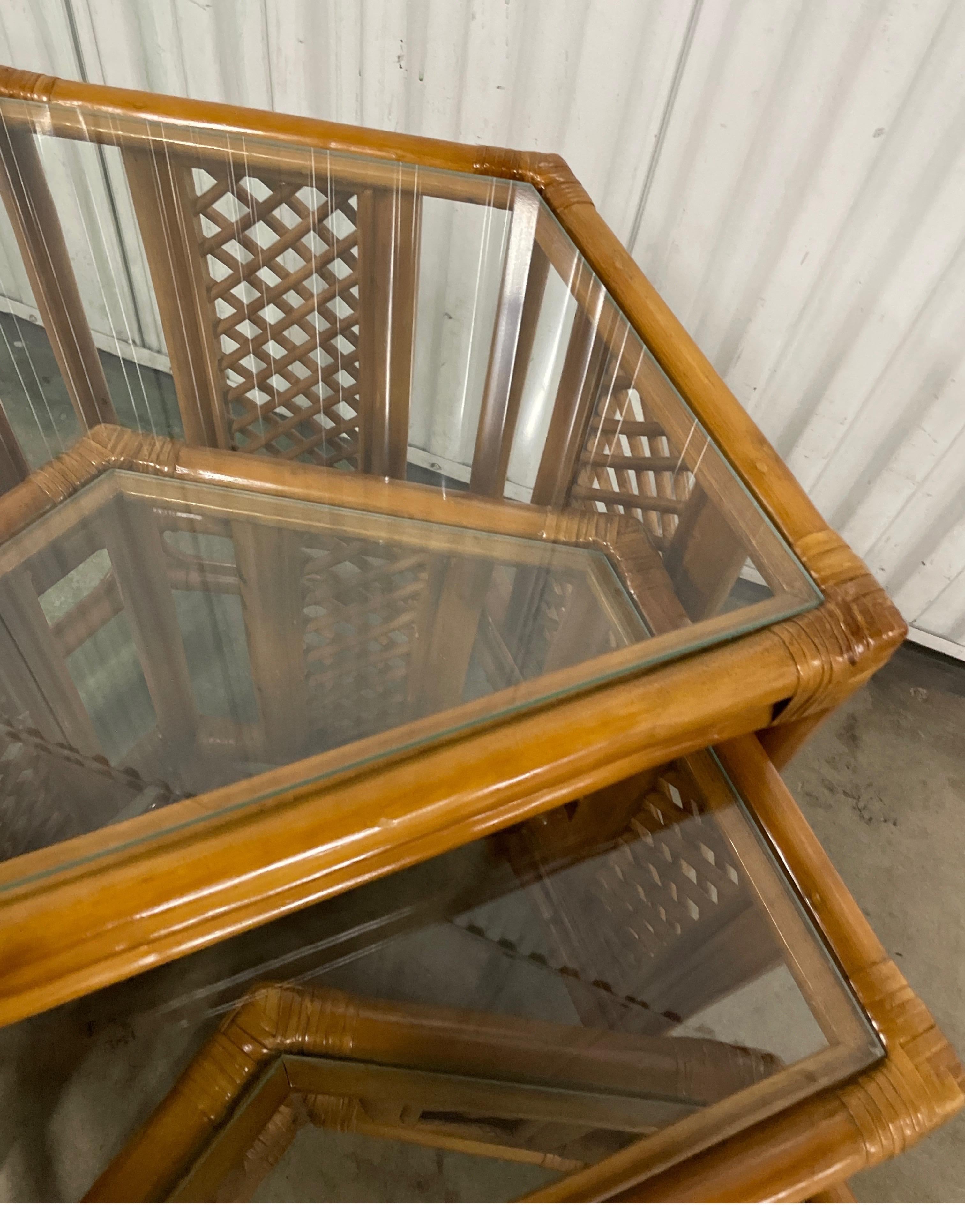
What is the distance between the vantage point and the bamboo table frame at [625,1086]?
0.45 metres

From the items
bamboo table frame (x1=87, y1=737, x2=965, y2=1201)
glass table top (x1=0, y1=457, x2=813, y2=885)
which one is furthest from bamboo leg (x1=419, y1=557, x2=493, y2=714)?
bamboo table frame (x1=87, y1=737, x2=965, y2=1201)

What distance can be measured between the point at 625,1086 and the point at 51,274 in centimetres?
104

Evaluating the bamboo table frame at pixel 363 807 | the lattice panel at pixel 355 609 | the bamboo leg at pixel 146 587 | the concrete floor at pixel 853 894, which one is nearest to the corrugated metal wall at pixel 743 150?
the concrete floor at pixel 853 894

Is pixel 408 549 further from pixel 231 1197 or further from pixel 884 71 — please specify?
pixel 884 71

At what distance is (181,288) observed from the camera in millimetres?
928

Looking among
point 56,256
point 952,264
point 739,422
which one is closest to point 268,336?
point 56,256

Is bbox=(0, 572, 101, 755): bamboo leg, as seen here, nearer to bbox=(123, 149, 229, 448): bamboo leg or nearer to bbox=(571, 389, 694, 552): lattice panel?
bbox=(123, 149, 229, 448): bamboo leg

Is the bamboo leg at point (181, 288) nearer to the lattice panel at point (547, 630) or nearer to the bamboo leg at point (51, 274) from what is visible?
the bamboo leg at point (51, 274)

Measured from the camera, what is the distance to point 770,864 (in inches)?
21.6

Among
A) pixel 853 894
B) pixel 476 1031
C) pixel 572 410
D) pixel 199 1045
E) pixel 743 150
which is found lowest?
pixel 199 1045

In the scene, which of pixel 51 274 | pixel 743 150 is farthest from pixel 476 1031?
pixel 743 150

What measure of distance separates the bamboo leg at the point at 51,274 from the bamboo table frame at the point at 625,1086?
705mm

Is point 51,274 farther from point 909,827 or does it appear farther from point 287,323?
point 909,827

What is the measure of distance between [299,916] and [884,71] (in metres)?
Answer: 1.08
